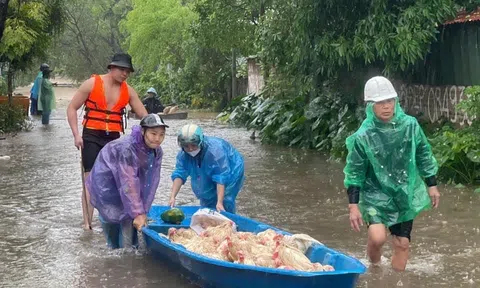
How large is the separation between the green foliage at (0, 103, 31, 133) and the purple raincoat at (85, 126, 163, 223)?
14.1m

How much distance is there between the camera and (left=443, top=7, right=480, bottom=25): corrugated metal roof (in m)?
13.6

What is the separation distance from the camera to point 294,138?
Result: 704 inches

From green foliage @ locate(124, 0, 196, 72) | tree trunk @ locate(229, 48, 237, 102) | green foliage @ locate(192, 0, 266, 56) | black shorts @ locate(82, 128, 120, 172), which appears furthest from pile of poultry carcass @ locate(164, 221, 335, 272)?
green foliage @ locate(124, 0, 196, 72)

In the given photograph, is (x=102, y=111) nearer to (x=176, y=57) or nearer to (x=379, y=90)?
(x=379, y=90)

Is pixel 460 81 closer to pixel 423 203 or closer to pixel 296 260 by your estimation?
pixel 423 203

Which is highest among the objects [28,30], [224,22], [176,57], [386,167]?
[224,22]

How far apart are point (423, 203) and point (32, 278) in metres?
3.45

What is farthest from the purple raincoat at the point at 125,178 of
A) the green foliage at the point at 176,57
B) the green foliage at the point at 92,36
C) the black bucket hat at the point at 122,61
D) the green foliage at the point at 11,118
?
the green foliage at the point at 92,36

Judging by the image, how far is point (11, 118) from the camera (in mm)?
21469

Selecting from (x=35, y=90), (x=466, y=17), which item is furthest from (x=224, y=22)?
(x=466, y=17)

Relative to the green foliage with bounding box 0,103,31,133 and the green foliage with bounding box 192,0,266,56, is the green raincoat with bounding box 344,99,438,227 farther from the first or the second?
the green foliage with bounding box 0,103,31,133

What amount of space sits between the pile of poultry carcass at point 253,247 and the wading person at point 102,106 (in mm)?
2073

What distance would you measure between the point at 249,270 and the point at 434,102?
10230mm

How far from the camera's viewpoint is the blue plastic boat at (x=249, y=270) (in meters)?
5.48
